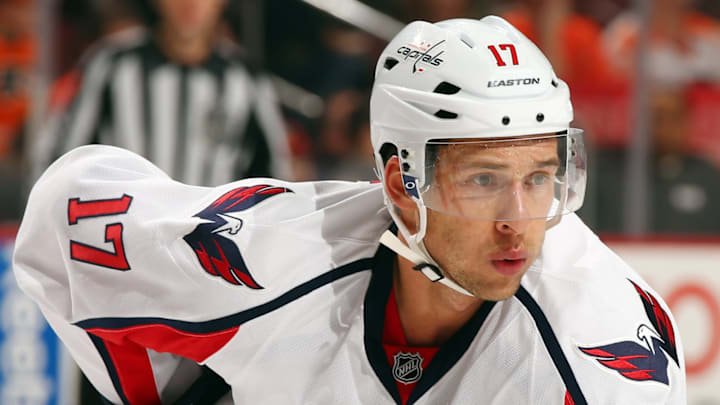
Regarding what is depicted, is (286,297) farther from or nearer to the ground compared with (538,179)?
nearer to the ground

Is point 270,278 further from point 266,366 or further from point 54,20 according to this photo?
point 54,20

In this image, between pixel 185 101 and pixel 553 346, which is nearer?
pixel 553 346

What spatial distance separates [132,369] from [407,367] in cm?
64

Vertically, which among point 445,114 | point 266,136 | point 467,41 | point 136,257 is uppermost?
point 467,41

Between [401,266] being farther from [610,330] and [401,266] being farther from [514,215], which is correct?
[610,330]

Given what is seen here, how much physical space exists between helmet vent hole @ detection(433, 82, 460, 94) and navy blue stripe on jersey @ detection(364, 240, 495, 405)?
0.41 metres

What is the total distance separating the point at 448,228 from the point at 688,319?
2.25 metres

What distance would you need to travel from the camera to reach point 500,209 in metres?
1.99

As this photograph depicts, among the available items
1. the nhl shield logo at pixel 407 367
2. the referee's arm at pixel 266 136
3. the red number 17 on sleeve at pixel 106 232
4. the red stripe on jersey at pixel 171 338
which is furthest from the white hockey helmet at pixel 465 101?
the referee's arm at pixel 266 136

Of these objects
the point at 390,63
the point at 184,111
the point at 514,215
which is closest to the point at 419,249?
the point at 514,215

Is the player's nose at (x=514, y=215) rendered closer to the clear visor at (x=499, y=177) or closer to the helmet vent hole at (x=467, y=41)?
the clear visor at (x=499, y=177)

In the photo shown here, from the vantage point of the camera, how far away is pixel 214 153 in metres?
4.78

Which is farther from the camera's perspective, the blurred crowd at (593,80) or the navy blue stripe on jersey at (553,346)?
the blurred crowd at (593,80)

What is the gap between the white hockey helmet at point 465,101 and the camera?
1.99m
